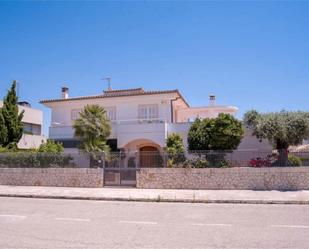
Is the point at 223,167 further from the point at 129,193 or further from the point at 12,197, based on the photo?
the point at 12,197

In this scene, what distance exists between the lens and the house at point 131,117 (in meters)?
22.7

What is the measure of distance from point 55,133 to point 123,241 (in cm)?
1970

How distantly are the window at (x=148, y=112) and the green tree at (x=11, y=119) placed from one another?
34.4ft

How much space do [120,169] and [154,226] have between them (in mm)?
10009

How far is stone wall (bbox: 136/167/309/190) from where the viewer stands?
53.8ft

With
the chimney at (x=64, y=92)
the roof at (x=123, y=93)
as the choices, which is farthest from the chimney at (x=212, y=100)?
the chimney at (x=64, y=92)

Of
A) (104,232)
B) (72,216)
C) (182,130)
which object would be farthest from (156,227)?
(182,130)

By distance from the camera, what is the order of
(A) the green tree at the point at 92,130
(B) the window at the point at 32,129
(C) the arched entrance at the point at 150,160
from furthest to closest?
1. (B) the window at the point at 32,129
2. (A) the green tree at the point at 92,130
3. (C) the arched entrance at the point at 150,160

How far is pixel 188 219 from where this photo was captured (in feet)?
31.3

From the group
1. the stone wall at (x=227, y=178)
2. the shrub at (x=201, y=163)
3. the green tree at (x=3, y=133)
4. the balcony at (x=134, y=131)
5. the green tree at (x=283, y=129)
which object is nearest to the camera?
the stone wall at (x=227, y=178)

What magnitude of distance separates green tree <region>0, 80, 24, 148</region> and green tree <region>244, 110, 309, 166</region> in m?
19.0

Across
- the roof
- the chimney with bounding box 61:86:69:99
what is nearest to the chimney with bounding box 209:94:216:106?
the roof

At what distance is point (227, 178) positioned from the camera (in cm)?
1700

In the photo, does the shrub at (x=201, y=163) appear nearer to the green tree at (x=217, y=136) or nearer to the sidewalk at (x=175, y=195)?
the green tree at (x=217, y=136)
